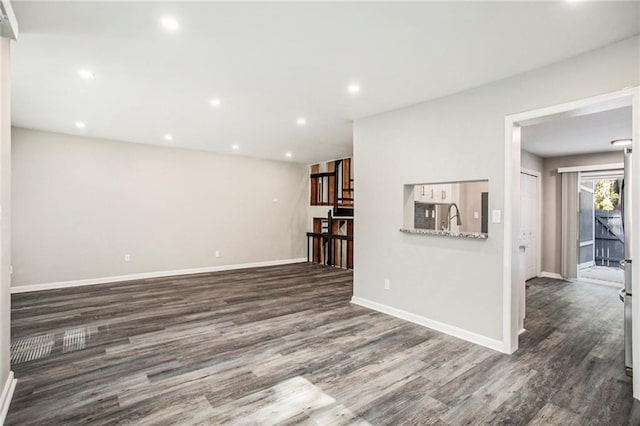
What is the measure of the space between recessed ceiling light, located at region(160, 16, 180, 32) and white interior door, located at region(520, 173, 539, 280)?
20.4 ft

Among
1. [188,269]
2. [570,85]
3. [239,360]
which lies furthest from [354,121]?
[188,269]

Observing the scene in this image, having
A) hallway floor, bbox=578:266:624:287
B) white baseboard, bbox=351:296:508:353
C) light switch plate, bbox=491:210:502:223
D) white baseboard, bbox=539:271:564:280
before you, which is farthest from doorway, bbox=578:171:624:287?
light switch plate, bbox=491:210:502:223

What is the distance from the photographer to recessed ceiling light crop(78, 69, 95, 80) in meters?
2.96

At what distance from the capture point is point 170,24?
2.18 metres

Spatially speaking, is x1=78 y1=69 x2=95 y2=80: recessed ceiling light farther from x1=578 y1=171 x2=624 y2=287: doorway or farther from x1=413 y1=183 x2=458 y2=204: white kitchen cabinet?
x1=578 y1=171 x2=624 y2=287: doorway

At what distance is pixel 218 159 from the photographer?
7.04 meters

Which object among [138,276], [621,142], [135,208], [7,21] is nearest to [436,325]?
[7,21]

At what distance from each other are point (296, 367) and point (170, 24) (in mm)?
2787

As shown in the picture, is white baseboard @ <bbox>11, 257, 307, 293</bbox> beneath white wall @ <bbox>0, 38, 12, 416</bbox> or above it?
beneath

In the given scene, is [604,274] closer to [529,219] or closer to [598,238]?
[598,238]

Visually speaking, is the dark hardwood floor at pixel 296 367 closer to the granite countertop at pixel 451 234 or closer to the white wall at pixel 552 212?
the granite countertop at pixel 451 234

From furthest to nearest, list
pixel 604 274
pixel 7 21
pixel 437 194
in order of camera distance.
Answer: pixel 604 274
pixel 437 194
pixel 7 21

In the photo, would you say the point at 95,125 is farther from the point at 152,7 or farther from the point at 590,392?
the point at 590,392

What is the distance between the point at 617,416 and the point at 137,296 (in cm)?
550
